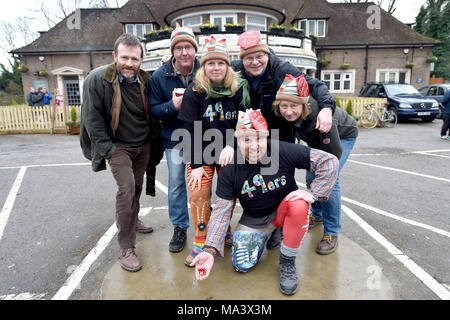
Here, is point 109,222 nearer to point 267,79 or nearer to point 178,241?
point 178,241

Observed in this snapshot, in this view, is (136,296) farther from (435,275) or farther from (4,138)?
(4,138)

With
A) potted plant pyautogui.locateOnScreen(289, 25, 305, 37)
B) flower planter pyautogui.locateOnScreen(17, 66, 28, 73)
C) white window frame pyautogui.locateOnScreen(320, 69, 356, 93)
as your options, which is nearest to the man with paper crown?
potted plant pyautogui.locateOnScreen(289, 25, 305, 37)

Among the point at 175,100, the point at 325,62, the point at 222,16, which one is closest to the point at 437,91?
the point at 325,62

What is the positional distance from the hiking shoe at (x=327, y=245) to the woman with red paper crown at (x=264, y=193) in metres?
0.64

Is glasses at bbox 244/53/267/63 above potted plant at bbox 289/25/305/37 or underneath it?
underneath

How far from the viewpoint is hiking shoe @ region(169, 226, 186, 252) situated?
326cm

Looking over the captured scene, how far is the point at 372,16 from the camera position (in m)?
24.9

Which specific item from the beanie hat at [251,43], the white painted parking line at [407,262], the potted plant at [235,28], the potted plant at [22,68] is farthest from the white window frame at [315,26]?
the beanie hat at [251,43]

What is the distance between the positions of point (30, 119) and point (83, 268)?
47.2 feet

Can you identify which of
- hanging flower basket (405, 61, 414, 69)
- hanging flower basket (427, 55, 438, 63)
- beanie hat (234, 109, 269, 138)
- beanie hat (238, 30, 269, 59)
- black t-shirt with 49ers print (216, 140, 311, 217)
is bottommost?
black t-shirt with 49ers print (216, 140, 311, 217)

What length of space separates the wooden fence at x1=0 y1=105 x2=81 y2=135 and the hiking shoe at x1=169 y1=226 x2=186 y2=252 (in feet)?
43.3

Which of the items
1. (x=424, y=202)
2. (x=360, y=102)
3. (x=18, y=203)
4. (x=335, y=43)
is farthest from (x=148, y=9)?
(x=424, y=202)

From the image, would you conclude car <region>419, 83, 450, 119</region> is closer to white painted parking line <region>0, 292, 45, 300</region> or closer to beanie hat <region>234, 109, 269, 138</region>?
beanie hat <region>234, 109, 269, 138</region>

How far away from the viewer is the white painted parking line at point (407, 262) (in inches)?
102
